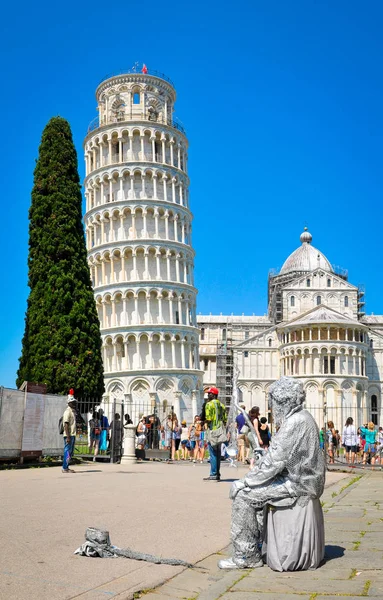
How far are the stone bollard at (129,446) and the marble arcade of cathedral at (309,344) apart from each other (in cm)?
4151

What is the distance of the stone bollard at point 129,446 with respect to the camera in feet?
69.4

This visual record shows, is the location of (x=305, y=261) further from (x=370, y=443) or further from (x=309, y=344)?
(x=370, y=443)

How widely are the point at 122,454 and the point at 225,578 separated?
56.1 ft

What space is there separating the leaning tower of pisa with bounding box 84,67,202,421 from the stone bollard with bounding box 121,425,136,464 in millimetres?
30734

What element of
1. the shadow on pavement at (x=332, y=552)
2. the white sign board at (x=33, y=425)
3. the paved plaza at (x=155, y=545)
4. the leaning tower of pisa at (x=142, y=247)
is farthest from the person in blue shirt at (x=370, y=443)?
the leaning tower of pisa at (x=142, y=247)

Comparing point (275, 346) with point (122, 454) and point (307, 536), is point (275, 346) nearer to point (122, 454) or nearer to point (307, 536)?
point (122, 454)

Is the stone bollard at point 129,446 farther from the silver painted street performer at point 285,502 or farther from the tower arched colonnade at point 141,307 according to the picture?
the tower arched colonnade at point 141,307

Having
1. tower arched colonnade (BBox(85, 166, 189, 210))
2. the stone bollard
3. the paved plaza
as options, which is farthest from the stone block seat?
tower arched colonnade (BBox(85, 166, 189, 210))

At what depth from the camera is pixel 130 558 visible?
6.02 m

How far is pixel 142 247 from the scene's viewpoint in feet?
182

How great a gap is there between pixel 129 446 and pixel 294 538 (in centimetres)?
1638

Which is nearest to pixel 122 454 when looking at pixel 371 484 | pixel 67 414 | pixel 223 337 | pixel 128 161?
pixel 67 414

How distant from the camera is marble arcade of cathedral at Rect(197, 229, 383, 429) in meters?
67.1

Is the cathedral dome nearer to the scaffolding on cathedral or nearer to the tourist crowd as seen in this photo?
the scaffolding on cathedral
